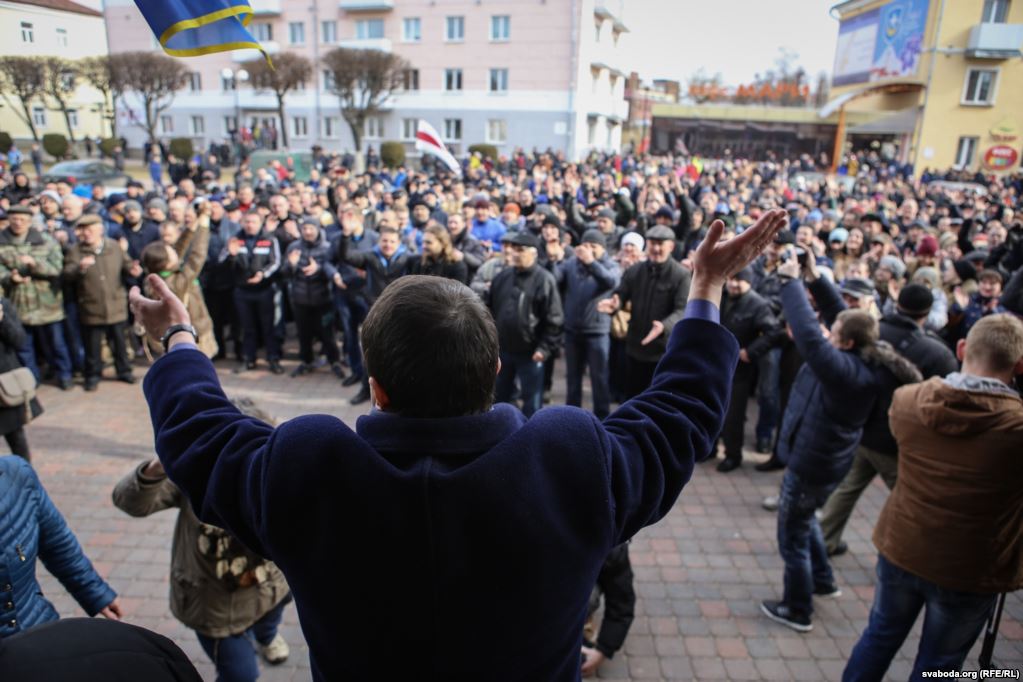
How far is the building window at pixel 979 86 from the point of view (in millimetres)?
34688

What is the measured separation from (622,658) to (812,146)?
2126 inches

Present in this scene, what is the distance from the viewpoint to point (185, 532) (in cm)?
278

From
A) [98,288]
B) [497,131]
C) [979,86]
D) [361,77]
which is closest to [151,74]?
[361,77]

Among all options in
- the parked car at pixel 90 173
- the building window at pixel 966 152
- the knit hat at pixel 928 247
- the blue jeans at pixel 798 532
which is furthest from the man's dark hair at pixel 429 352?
the building window at pixel 966 152

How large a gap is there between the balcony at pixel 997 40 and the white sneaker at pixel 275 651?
41991 mm

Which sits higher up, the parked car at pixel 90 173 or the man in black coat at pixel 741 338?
the parked car at pixel 90 173

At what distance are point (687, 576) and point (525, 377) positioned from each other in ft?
8.56

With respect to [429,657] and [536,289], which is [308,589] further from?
[536,289]

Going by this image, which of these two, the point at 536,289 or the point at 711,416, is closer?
the point at 711,416

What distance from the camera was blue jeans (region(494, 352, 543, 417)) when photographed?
633 cm

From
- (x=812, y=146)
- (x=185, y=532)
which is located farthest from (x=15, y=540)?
(x=812, y=146)

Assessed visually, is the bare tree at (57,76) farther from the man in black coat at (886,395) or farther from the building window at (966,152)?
the building window at (966,152)

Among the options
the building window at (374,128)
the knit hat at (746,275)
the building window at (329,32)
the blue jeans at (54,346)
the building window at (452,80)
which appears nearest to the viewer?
the knit hat at (746,275)

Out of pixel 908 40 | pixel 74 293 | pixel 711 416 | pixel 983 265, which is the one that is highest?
pixel 908 40
